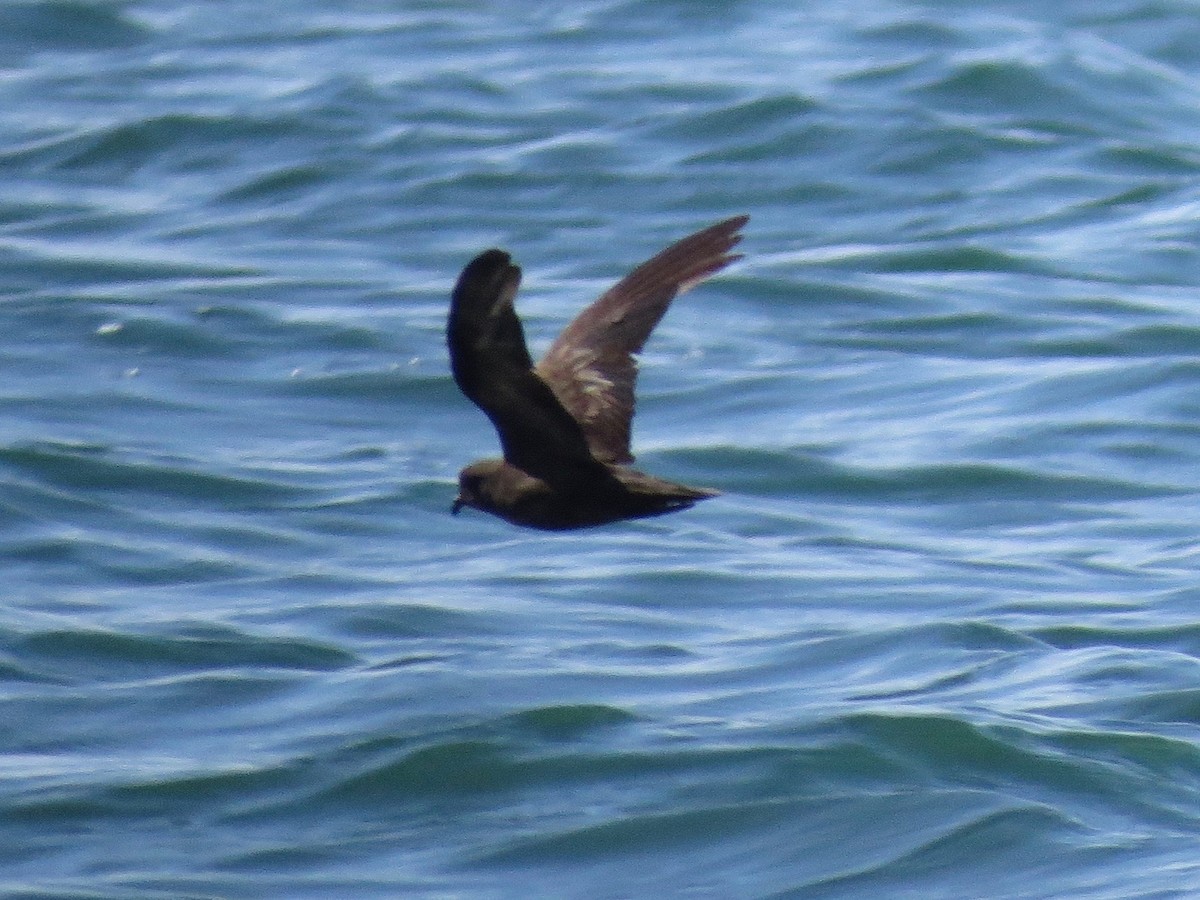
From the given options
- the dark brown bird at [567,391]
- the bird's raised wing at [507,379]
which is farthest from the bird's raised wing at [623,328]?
the bird's raised wing at [507,379]

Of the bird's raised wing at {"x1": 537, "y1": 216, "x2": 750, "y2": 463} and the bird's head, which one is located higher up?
the bird's raised wing at {"x1": 537, "y1": 216, "x2": 750, "y2": 463}

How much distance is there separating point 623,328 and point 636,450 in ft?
15.8

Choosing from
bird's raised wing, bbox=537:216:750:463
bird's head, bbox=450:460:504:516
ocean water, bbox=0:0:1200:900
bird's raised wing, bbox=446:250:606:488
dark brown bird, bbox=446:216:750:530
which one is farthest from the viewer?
ocean water, bbox=0:0:1200:900

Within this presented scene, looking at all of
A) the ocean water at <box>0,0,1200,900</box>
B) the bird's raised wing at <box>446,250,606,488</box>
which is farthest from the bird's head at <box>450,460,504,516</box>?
the ocean water at <box>0,0,1200,900</box>

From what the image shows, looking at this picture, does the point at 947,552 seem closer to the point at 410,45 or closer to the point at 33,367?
the point at 33,367

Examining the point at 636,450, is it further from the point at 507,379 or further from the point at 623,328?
the point at 507,379

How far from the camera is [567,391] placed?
7.60m

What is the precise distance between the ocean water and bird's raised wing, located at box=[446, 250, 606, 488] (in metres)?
2.08

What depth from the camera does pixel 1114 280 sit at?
15.0 m

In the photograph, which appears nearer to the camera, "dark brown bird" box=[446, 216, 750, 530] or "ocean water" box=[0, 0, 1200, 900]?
"dark brown bird" box=[446, 216, 750, 530]

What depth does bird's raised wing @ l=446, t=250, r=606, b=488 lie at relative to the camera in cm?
616

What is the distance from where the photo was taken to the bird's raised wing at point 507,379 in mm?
6160

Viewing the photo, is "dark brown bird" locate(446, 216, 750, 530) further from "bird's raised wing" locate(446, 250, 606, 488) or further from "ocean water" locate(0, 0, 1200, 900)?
"ocean water" locate(0, 0, 1200, 900)

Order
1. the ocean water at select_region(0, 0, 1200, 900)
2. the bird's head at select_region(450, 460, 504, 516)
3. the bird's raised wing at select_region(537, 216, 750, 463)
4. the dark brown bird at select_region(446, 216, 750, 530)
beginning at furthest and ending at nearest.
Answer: the ocean water at select_region(0, 0, 1200, 900) < the bird's raised wing at select_region(537, 216, 750, 463) < the bird's head at select_region(450, 460, 504, 516) < the dark brown bird at select_region(446, 216, 750, 530)
